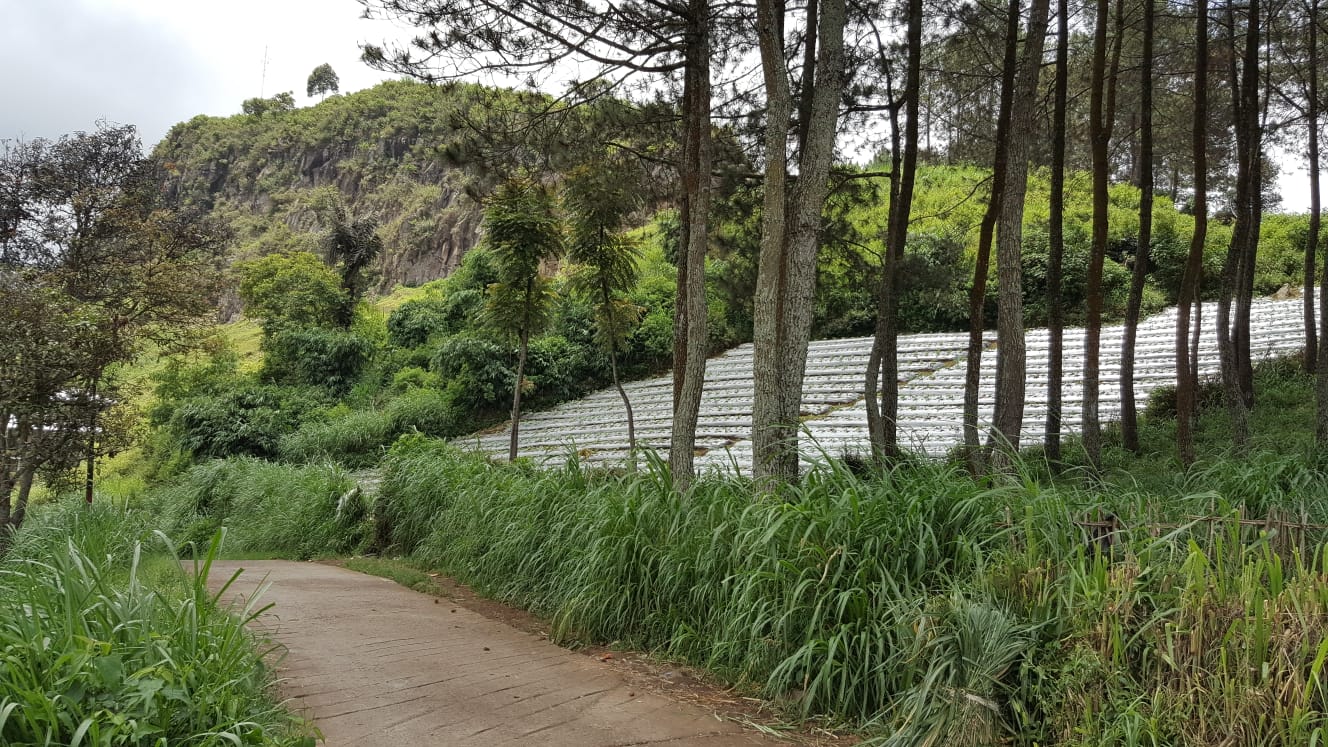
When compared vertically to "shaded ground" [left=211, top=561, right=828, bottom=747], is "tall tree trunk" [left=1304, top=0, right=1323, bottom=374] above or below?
above

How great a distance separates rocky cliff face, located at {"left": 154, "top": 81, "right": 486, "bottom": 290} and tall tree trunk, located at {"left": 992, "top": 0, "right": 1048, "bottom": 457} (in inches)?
1413

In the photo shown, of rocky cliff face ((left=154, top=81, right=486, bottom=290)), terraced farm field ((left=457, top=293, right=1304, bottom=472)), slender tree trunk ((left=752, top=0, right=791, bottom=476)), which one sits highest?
rocky cliff face ((left=154, top=81, right=486, bottom=290))

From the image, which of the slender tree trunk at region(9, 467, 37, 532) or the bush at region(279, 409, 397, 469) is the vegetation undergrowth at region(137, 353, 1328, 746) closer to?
the slender tree trunk at region(9, 467, 37, 532)

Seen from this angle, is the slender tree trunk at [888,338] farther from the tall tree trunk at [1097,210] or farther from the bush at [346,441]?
the bush at [346,441]

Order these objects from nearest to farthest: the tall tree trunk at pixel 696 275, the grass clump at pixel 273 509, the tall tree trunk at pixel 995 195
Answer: the tall tree trunk at pixel 696 275 < the tall tree trunk at pixel 995 195 < the grass clump at pixel 273 509

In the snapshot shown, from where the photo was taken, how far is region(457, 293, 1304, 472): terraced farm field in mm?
11930

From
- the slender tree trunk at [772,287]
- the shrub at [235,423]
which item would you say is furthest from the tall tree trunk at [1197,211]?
the shrub at [235,423]

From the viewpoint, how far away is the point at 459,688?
3.65m

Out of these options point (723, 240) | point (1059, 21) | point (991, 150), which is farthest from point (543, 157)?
point (991, 150)

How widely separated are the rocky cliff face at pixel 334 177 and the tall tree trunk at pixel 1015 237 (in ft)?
118

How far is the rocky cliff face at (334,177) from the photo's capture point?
46125 mm

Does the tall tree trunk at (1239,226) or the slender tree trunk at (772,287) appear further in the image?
the tall tree trunk at (1239,226)

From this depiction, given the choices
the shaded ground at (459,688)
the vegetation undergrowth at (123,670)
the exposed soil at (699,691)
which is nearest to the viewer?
the vegetation undergrowth at (123,670)

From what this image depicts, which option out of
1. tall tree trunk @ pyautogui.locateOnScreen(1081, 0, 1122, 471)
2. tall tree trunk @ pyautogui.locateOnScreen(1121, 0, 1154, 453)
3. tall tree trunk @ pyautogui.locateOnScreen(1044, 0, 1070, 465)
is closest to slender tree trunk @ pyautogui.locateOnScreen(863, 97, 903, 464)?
tall tree trunk @ pyautogui.locateOnScreen(1044, 0, 1070, 465)
